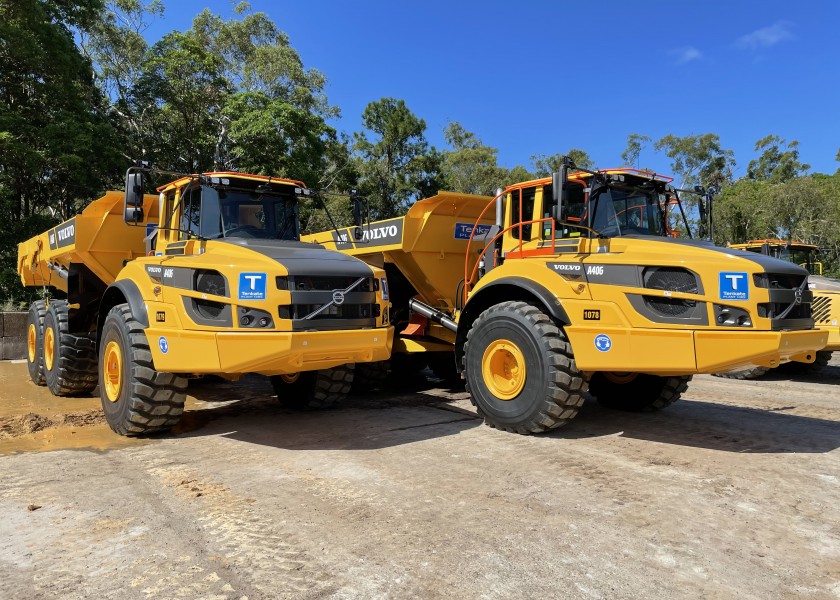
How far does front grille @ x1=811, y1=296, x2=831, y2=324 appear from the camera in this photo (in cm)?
931

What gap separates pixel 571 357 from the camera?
5402 mm

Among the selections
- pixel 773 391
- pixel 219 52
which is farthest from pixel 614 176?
pixel 219 52

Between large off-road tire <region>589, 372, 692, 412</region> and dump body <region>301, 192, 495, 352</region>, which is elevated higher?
dump body <region>301, 192, 495, 352</region>

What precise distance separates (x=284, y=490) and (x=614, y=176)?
13.7ft

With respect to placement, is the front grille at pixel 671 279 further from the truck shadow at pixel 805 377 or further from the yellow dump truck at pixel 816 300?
the truck shadow at pixel 805 377

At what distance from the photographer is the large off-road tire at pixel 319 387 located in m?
6.78

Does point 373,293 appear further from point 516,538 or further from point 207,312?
point 516,538

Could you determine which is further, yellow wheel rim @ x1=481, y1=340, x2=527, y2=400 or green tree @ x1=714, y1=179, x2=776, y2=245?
green tree @ x1=714, y1=179, x2=776, y2=245

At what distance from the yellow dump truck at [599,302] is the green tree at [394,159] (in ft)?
78.4

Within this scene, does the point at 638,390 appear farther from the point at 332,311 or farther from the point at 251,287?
the point at 251,287

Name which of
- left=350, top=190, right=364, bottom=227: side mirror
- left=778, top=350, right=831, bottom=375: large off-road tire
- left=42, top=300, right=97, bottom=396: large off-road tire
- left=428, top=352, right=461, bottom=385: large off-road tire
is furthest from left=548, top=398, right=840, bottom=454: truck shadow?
left=42, top=300, right=97, bottom=396: large off-road tire

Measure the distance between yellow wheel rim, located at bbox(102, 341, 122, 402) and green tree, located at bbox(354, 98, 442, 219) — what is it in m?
25.4

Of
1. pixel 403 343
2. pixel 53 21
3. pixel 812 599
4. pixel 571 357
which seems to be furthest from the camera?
pixel 53 21

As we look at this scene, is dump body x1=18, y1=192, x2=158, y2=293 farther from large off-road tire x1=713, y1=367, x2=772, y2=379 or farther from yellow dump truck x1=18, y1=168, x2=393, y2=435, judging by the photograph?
large off-road tire x1=713, y1=367, x2=772, y2=379
